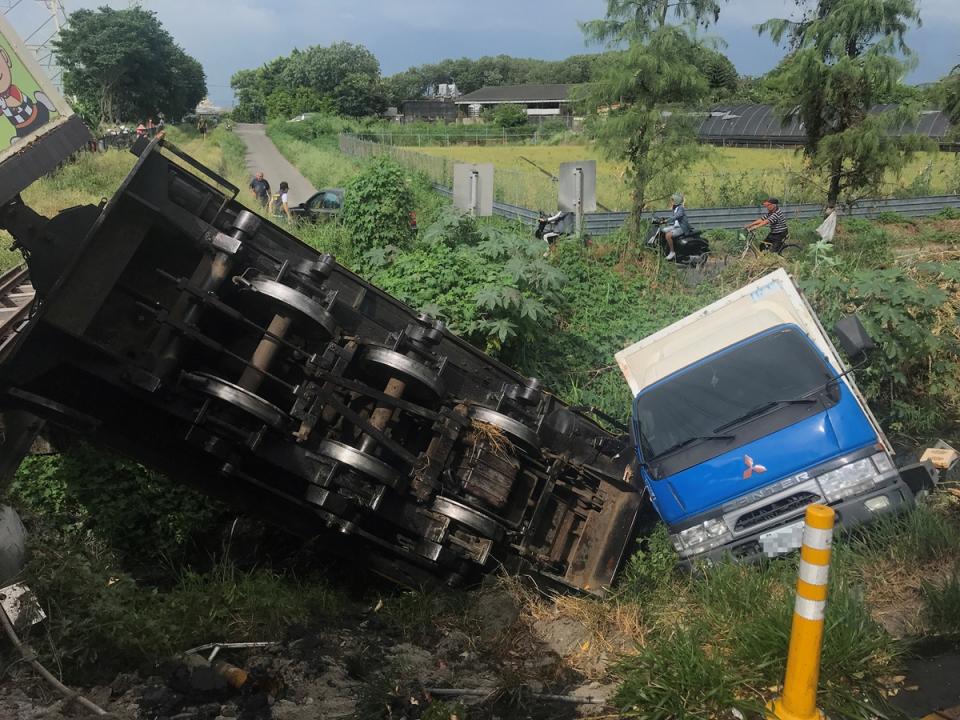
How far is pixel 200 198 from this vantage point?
539 cm

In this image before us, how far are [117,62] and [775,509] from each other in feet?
218

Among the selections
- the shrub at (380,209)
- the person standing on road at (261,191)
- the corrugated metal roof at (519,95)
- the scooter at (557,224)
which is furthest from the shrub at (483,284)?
the corrugated metal roof at (519,95)

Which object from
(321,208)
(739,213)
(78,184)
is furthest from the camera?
(78,184)

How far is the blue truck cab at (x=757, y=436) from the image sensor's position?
17.9ft

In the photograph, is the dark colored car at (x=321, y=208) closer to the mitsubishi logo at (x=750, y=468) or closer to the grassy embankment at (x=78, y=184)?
the grassy embankment at (x=78, y=184)

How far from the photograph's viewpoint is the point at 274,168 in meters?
38.8

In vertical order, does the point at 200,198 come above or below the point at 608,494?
above

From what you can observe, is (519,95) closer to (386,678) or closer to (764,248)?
(764,248)

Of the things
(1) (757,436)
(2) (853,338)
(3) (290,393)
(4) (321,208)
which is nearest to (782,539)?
(1) (757,436)

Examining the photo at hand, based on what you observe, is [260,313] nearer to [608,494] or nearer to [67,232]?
[67,232]

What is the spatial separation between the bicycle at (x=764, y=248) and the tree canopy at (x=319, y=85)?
235 feet

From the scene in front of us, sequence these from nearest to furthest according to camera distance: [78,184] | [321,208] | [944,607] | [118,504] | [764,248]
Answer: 1. [944,607]
2. [118,504]
3. [764,248]
4. [321,208]
5. [78,184]

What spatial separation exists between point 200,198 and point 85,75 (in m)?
64.7

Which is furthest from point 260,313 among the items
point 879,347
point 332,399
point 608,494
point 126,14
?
point 126,14
